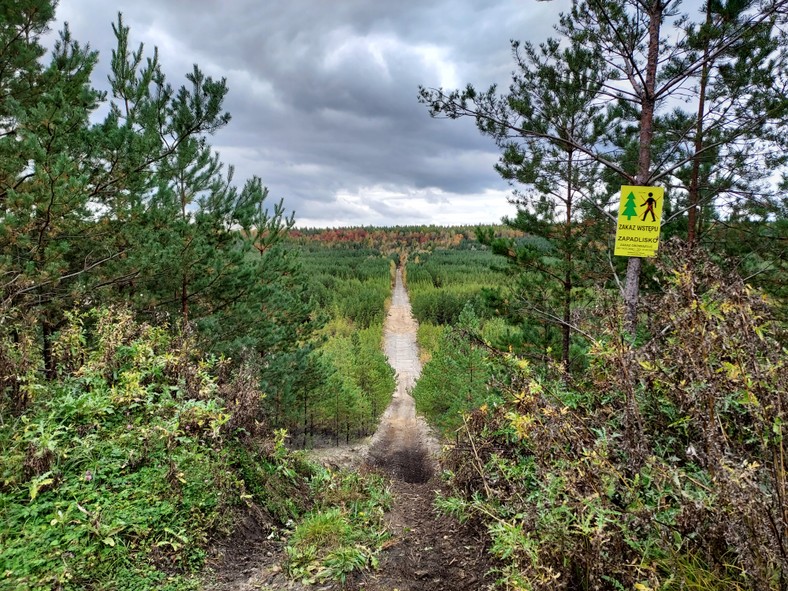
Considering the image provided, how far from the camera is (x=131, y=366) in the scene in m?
4.86

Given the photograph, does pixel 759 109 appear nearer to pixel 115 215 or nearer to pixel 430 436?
pixel 115 215

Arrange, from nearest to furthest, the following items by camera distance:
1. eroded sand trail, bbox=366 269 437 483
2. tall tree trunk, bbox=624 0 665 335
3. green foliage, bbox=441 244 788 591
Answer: green foliage, bbox=441 244 788 591 → tall tree trunk, bbox=624 0 665 335 → eroded sand trail, bbox=366 269 437 483

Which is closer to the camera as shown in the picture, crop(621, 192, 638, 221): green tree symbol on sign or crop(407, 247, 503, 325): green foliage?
crop(621, 192, 638, 221): green tree symbol on sign

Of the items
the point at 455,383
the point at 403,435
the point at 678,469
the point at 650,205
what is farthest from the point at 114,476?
the point at 403,435

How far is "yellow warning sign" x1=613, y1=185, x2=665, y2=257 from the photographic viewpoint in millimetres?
3943

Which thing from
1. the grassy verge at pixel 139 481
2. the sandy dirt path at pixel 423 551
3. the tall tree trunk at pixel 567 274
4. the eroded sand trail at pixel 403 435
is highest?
the tall tree trunk at pixel 567 274

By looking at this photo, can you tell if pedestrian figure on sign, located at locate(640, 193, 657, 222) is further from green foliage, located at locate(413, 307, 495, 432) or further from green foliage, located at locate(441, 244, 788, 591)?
green foliage, located at locate(413, 307, 495, 432)

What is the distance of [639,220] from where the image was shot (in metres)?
4.00

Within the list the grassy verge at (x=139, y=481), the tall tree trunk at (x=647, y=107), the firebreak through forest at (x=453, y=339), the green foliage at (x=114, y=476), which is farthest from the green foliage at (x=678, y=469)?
the green foliage at (x=114, y=476)

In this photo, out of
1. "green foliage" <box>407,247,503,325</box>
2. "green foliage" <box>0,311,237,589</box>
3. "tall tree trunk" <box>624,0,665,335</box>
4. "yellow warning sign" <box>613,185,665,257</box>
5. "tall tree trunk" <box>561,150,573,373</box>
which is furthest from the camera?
"green foliage" <box>407,247,503,325</box>

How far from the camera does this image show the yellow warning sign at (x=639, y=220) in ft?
12.9

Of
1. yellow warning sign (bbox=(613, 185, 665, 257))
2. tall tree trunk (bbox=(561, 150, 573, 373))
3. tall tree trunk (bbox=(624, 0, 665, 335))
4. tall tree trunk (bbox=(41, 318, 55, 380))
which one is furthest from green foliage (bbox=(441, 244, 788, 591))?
tall tree trunk (bbox=(41, 318, 55, 380))

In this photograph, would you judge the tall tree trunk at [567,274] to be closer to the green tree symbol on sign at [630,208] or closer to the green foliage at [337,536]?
the green tree symbol on sign at [630,208]

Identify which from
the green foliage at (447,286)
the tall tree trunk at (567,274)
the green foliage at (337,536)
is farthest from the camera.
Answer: the green foliage at (447,286)
